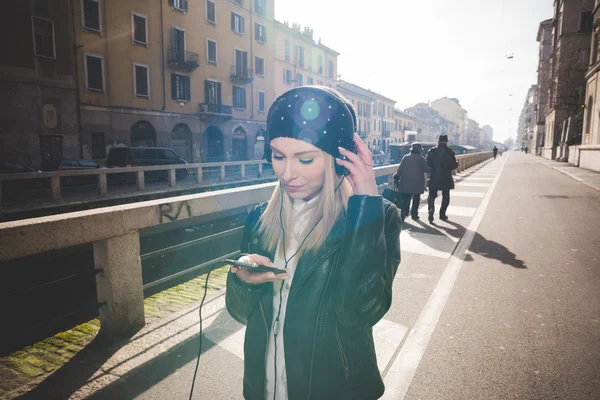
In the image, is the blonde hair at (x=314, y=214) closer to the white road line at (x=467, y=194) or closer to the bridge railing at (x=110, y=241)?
the bridge railing at (x=110, y=241)

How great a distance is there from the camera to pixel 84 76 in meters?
22.7

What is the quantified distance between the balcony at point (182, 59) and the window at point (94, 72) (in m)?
5.31

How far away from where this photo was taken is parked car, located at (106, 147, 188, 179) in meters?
18.4

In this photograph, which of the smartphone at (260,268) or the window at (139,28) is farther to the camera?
the window at (139,28)

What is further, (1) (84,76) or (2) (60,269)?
(1) (84,76)

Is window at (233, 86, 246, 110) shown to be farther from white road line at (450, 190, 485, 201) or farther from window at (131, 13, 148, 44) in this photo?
white road line at (450, 190, 485, 201)

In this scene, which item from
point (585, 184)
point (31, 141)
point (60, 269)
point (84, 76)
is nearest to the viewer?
point (60, 269)

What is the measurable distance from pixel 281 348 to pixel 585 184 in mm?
20280

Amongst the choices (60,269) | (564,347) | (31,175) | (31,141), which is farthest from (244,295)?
(31,141)

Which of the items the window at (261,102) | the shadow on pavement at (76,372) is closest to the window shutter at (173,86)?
the window at (261,102)

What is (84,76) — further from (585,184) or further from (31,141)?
(585,184)

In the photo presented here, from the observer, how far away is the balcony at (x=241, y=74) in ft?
110

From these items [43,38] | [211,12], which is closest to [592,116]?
[211,12]

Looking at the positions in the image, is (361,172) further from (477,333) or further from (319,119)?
(477,333)
